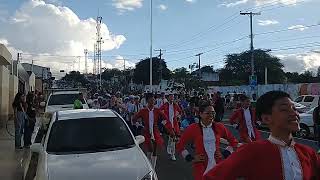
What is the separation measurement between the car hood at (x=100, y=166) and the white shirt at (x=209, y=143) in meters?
0.76

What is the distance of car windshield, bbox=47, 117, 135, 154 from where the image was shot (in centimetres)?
719

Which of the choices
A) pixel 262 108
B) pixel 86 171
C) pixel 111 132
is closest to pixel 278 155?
pixel 262 108

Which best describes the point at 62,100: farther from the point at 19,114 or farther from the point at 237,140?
the point at 237,140

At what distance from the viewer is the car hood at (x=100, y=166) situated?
5.97m

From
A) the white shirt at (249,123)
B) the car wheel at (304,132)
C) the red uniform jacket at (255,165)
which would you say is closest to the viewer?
the red uniform jacket at (255,165)

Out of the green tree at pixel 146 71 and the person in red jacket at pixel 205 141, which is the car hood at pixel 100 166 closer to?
the person in red jacket at pixel 205 141

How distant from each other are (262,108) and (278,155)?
324 mm

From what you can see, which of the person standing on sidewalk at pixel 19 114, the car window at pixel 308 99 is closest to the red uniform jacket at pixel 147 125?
the person standing on sidewalk at pixel 19 114

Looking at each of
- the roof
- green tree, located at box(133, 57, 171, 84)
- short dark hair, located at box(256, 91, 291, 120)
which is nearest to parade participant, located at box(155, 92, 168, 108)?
the roof

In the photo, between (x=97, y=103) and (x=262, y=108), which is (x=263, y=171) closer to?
(x=262, y=108)

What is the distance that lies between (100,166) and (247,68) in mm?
103595

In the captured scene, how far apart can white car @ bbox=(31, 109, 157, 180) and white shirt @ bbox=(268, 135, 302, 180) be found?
3.18 m

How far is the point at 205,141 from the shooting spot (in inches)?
258

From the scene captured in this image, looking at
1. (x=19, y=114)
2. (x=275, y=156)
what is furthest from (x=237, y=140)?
(x=19, y=114)
